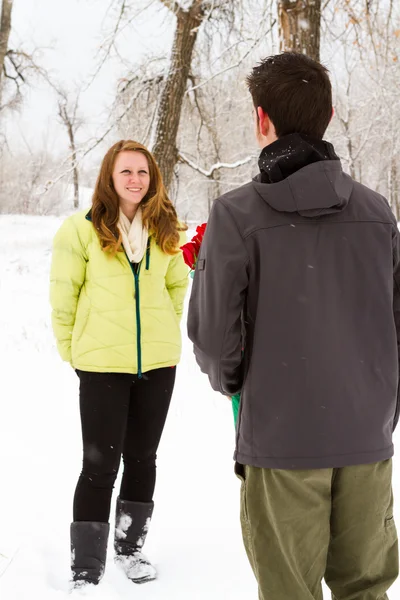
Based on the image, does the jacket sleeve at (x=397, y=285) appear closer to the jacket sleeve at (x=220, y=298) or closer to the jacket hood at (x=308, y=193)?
the jacket hood at (x=308, y=193)

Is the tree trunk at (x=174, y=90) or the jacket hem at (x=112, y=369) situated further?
the tree trunk at (x=174, y=90)

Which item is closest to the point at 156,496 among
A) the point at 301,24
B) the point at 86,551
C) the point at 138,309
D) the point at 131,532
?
the point at 131,532

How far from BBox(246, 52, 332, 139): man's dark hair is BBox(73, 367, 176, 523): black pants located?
151 cm

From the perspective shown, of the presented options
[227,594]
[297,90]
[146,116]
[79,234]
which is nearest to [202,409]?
[227,594]

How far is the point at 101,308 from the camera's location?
2725 mm

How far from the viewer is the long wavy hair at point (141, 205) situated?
2.78 metres

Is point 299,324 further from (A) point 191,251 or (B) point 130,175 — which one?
(B) point 130,175

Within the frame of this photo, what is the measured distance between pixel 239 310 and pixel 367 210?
0.48 meters

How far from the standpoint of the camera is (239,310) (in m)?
1.66

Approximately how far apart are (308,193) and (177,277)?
148cm

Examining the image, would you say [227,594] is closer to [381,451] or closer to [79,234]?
[381,451]

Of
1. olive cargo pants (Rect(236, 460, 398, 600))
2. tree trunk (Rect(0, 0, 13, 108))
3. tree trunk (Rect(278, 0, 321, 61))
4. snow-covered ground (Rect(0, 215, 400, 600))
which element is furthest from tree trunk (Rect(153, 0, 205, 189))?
tree trunk (Rect(0, 0, 13, 108))

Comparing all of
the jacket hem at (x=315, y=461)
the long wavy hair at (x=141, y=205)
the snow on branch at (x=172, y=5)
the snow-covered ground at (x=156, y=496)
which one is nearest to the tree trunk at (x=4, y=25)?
the snow on branch at (x=172, y=5)

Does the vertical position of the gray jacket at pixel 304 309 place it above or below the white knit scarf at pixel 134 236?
below
